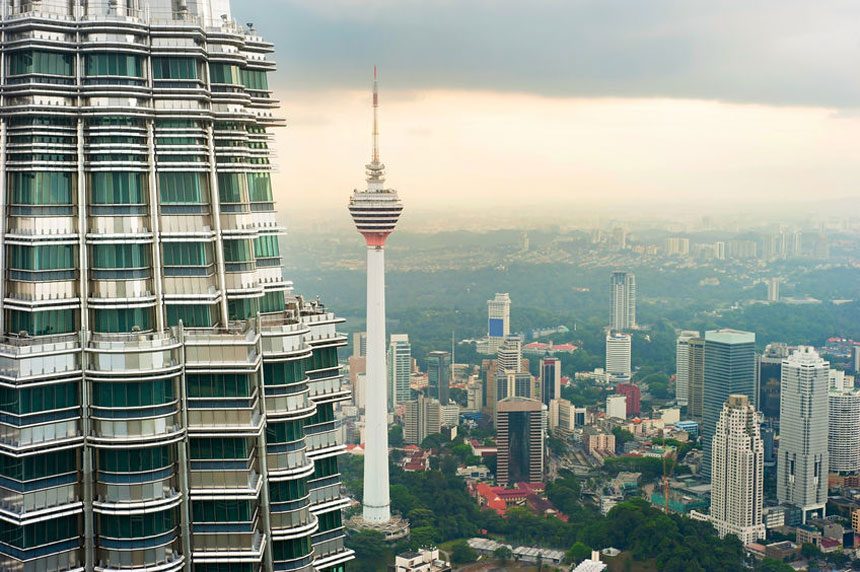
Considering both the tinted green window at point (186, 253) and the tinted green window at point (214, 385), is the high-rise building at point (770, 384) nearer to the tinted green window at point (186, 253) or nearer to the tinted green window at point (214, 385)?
the tinted green window at point (214, 385)

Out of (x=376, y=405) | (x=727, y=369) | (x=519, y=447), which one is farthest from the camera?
(x=727, y=369)

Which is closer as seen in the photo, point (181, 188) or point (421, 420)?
point (181, 188)

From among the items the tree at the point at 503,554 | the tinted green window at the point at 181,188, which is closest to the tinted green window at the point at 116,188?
the tinted green window at the point at 181,188

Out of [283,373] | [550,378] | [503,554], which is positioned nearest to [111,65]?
[283,373]

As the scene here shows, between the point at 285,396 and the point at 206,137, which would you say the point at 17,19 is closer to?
the point at 206,137

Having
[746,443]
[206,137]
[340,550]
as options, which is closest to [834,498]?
[746,443]

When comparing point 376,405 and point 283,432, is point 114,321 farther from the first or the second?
point 376,405

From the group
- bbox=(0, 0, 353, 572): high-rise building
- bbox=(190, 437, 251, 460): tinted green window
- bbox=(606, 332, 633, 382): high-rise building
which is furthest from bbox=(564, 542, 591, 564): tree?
bbox=(606, 332, 633, 382): high-rise building

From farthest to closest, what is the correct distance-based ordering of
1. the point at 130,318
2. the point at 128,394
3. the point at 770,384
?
the point at 770,384 < the point at 130,318 < the point at 128,394
